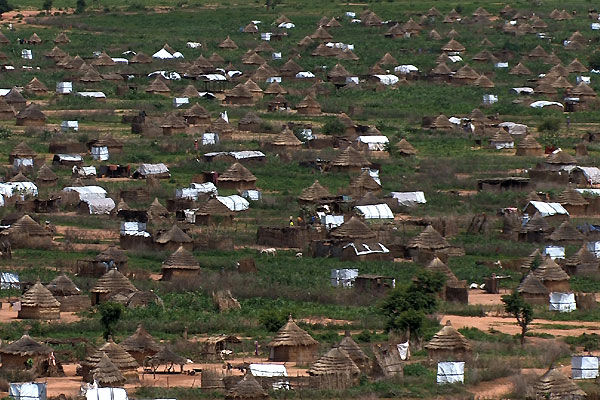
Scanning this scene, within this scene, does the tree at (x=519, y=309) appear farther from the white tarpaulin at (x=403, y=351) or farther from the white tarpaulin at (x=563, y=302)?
the white tarpaulin at (x=403, y=351)

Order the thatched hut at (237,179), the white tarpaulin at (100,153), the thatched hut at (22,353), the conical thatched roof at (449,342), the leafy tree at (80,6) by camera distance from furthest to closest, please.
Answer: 1. the leafy tree at (80,6)
2. the white tarpaulin at (100,153)
3. the thatched hut at (237,179)
4. the conical thatched roof at (449,342)
5. the thatched hut at (22,353)

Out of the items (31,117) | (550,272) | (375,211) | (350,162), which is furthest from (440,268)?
(31,117)

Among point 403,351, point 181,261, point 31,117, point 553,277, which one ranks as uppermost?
point 31,117

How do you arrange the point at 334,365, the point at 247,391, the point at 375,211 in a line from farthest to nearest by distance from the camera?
1. the point at 375,211
2. the point at 334,365
3. the point at 247,391

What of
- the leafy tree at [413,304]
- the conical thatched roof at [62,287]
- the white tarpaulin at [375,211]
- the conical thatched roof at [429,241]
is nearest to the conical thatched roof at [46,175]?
the white tarpaulin at [375,211]

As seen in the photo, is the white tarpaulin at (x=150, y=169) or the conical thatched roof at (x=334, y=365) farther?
the white tarpaulin at (x=150, y=169)

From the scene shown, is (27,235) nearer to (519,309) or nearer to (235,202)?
(235,202)
